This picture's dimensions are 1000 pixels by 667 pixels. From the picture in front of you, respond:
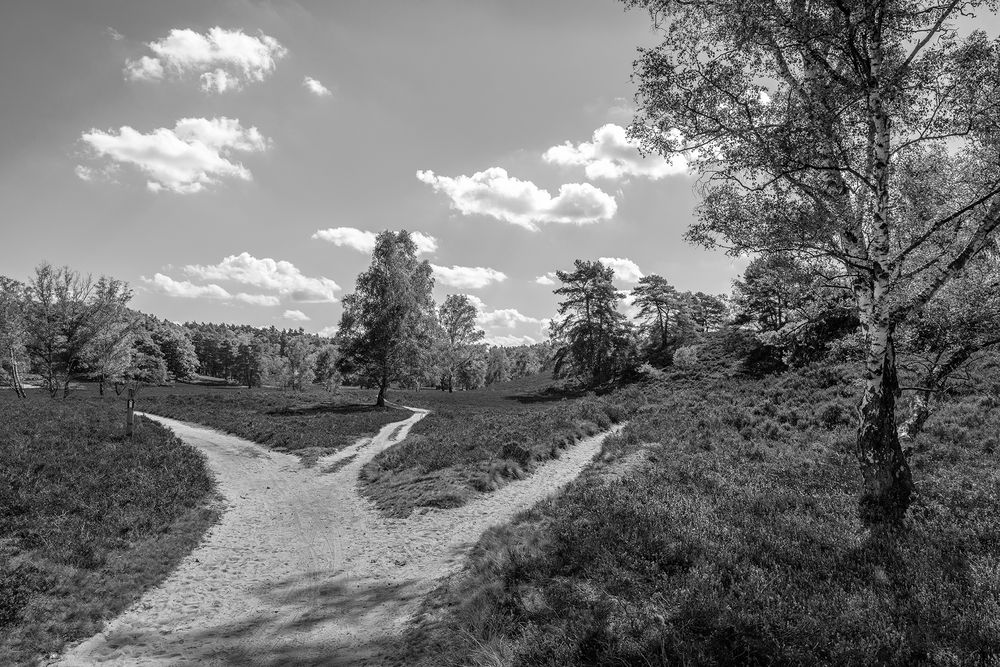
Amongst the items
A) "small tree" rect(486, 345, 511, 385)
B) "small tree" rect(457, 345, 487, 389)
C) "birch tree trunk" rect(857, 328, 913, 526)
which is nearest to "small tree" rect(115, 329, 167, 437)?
"birch tree trunk" rect(857, 328, 913, 526)

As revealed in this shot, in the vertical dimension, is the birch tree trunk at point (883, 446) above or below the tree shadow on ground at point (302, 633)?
above

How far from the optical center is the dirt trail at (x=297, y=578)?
670cm

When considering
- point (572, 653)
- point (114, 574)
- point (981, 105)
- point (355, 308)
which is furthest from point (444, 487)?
point (355, 308)

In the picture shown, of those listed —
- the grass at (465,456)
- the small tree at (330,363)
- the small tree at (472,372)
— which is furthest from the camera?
the small tree at (472,372)

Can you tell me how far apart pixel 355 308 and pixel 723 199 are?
112 feet

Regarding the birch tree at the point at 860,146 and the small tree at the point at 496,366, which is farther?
the small tree at the point at 496,366

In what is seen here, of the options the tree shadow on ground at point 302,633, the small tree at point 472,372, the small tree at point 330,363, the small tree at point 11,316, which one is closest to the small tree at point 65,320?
the small tree at point 11,316

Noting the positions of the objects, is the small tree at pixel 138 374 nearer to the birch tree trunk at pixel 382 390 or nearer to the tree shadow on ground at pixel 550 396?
the birch tree trunk at pixel 382 390

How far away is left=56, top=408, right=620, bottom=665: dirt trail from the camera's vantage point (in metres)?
6.70

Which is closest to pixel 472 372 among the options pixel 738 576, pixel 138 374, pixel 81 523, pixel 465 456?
pixel 138 374

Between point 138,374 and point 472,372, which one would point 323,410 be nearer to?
point 138,374

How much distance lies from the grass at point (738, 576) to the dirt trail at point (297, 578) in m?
1.04

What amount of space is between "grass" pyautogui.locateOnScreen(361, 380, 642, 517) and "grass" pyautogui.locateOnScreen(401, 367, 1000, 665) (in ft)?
10.3

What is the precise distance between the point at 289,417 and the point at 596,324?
109 ft
